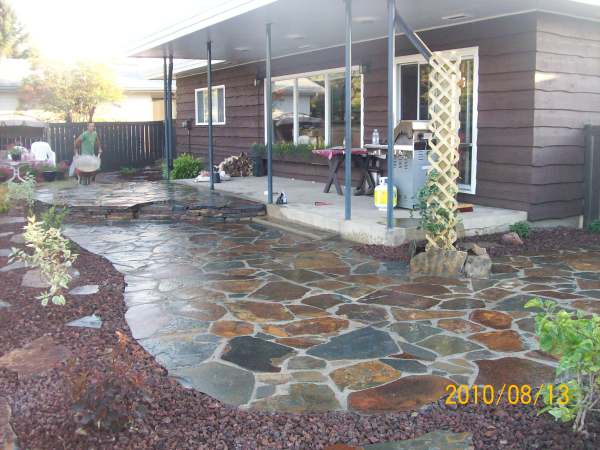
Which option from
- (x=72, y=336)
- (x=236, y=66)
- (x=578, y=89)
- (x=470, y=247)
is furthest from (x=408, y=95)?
(x=72, y=336)

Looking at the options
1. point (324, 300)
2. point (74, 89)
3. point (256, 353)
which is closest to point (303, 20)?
point (324, 300)

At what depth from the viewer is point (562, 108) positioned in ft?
28.1

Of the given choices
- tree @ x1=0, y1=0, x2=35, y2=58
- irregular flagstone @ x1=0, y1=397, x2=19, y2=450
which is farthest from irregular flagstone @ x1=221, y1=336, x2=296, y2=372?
tree @ x1=0, y1=0, x2=35, y2=58

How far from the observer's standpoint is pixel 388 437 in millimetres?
3160

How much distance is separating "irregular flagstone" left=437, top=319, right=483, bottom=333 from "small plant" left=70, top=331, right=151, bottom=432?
2.45 metres

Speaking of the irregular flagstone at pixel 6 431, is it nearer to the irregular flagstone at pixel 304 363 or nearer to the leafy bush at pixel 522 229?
the irregular flagstone at pixel 304 363

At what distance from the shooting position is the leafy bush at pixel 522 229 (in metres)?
8.18

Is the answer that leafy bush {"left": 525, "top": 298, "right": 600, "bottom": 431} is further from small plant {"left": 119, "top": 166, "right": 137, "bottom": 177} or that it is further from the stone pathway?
small plant {"left": 119, "top": 166, "right": 137, "bottom": 177}

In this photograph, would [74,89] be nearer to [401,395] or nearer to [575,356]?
[401,395]

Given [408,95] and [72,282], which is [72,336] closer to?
[72,282]

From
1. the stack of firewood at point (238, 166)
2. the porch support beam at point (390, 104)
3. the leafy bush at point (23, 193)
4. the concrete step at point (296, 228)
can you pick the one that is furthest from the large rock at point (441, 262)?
the stack of firewood at point (238, 166)

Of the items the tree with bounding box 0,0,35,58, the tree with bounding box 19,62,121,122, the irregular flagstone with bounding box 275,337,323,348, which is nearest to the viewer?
the irregular flagstone with bounding box 275,337,323,348

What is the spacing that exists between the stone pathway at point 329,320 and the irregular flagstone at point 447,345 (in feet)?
0.04

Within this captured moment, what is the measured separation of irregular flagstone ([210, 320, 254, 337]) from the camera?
477 centimetres
